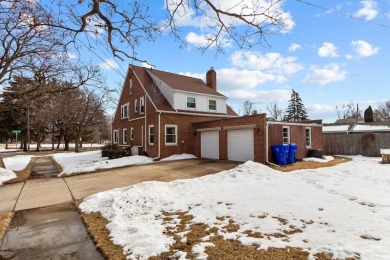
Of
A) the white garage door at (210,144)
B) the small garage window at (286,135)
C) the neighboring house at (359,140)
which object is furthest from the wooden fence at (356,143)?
the white garage door at (210,144)

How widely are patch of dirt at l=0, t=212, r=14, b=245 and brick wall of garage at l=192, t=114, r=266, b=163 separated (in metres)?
12.5

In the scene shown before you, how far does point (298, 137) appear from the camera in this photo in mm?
17734

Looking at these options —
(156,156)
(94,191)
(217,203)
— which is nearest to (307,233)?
(217,203)

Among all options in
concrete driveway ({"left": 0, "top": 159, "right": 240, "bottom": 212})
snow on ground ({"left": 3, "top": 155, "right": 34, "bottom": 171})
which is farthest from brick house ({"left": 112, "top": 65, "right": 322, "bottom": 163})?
snow on ground ({"left": 3, "top": 155, "right": 34, "bottom": 171})

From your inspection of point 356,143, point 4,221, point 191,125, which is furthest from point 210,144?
point 356,143

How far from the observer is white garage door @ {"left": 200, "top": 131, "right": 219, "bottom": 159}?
18578mm

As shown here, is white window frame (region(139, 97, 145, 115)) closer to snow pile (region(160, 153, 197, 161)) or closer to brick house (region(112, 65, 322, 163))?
brick house (region(112, 65, 322, 163))

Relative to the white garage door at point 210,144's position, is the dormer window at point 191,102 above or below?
above

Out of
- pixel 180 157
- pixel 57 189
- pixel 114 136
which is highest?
pixel 114 136

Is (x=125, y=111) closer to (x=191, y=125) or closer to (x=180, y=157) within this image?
(x=191, y=125)

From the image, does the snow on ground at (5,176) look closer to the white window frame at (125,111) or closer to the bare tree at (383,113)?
the white window frame at (125,111)

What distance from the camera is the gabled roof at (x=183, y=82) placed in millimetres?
22077

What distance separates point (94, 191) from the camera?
30.8ft

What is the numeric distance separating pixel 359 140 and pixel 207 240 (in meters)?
23.8
